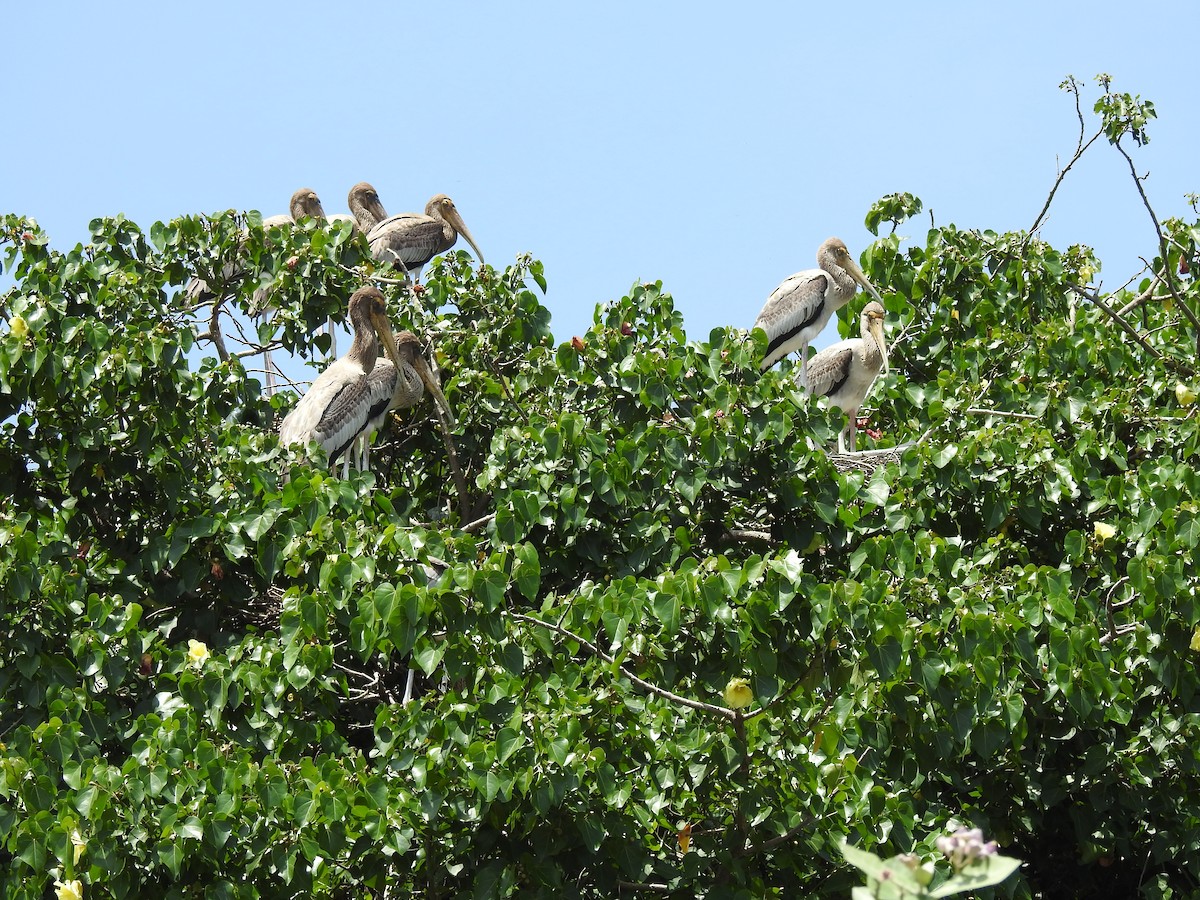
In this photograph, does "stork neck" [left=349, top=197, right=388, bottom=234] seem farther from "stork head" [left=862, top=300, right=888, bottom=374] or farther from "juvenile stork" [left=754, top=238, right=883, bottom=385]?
"stork head" [left=862, top=300, right=888, bottom=374]

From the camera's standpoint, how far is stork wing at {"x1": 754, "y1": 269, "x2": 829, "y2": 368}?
10773 mm

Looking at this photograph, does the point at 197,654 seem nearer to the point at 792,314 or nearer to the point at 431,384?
the point at 431,384

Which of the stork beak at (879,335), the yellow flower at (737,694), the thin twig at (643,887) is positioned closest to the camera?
the yellow flower at (737,694)

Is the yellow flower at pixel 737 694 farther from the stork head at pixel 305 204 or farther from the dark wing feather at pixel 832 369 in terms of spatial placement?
the stork head at pixel 305 204

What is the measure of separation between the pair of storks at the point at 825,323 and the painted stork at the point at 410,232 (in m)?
2.57

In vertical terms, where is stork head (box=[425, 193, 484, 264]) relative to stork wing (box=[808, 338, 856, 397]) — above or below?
above

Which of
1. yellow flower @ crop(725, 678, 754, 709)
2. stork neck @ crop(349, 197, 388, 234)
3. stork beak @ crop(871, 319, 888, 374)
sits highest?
stork neck @ crop(349, 197, 388, 234)

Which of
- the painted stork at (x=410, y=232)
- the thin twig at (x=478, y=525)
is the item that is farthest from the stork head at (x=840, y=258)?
the thin twig at (x=478, y=525)

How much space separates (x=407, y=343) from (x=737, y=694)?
4114 mm

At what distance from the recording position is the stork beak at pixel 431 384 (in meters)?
7.83

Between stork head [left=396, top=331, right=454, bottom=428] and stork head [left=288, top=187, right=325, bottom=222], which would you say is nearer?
stork head [left=396, top=331, right=454, bottom=428]

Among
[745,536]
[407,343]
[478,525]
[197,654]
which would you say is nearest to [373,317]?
[407,343]

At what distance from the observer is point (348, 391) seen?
8031 millimetres

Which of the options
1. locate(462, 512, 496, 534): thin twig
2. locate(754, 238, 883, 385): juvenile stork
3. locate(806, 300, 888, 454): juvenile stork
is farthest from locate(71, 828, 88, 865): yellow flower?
locate(754, 238, 883, 385): juvenile stork
